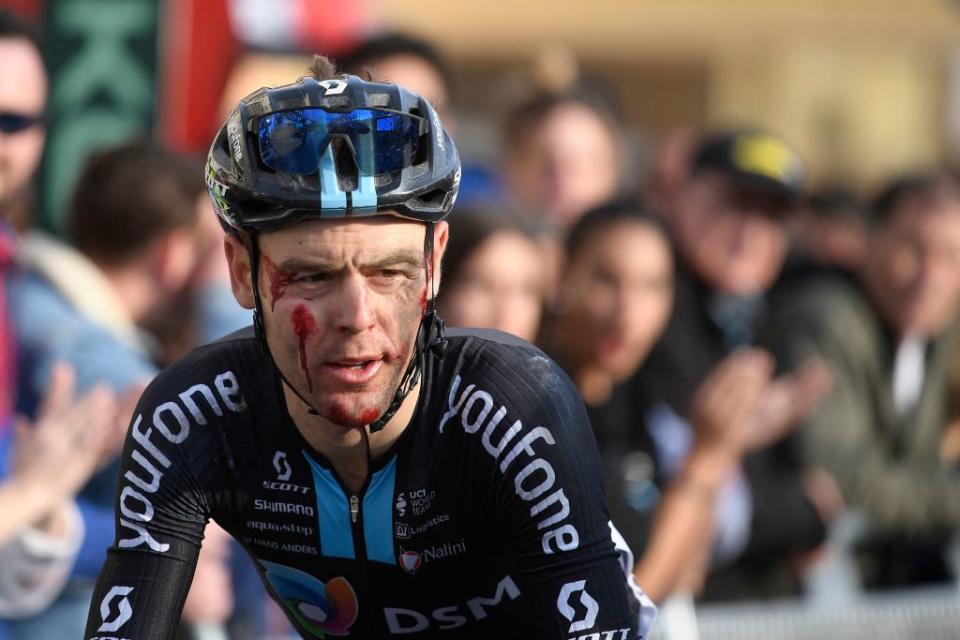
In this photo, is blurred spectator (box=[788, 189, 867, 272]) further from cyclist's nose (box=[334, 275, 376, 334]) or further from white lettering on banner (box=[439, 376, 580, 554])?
cyclist's nose (box=[334, 275, 376, 334])

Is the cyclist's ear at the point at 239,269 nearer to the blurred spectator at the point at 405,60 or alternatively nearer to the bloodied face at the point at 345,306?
the bloodied face at the point at 345,306

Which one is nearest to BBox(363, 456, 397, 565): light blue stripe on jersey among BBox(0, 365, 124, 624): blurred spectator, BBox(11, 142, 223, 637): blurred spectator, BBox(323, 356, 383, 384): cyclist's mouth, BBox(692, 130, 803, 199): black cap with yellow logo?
BBox(323, 356, 383, 384): cyclist's mouth

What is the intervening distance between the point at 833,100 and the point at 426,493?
18417 mm

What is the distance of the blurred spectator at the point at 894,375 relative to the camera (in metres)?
6.66

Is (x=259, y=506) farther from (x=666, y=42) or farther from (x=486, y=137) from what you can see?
(x=666, y=42)

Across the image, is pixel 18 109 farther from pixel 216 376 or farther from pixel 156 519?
pixel 156 519

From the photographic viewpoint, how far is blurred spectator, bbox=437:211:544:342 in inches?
191

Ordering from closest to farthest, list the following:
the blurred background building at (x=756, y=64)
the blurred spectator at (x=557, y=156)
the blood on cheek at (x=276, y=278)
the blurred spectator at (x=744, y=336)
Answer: the blood on cheek at (x=276, y=278) → the blurred spectator at (x=744, y=336) → the blurred spectator at (x=557, y=156) → the blurred background building at (x=756, y=64)

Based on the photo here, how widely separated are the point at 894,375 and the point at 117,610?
4710 millimetres

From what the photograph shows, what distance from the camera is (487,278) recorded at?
490 cm

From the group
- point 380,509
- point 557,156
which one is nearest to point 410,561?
point 380,509

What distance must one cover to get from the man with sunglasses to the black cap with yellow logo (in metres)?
3.48

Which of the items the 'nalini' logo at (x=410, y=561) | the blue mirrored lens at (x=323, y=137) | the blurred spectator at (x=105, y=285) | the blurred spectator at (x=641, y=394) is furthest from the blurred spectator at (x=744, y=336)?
the blue mirrored lens at (x=323, y=137)

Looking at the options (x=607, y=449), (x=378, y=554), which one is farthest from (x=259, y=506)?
(x=607, y=449)
